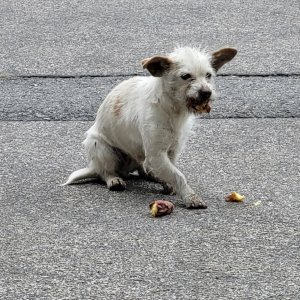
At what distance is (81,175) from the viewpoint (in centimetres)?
650

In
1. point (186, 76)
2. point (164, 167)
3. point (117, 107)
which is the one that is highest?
point (186, 76)

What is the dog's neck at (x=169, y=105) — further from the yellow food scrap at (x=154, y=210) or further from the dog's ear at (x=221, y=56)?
the yellow food scrap at (x=154, y=210)

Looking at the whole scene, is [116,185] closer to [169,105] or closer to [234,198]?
[169,105]

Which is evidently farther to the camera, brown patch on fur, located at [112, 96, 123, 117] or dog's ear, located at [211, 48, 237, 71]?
brown patch on fur, located at [112, 96, 123, 117]

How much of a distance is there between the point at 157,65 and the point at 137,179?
1.01 meters

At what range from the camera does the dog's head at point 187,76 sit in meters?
5.93

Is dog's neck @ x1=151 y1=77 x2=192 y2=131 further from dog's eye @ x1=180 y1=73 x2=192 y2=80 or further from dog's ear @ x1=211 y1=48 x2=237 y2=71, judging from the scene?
dog's ear @ x1=211 y1=48 x2=237 y2=71

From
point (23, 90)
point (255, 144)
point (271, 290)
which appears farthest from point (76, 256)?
point (23, 90)

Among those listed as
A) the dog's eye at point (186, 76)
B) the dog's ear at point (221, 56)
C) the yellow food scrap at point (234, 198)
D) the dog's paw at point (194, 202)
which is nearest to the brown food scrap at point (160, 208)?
the dog's paw at point (194, 202)

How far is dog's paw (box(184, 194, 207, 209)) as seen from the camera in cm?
599

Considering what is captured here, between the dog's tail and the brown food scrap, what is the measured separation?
76 centimetres

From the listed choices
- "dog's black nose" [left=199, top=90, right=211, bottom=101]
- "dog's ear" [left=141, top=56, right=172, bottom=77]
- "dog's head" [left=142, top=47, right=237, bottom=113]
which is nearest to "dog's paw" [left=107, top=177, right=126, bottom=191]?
"dog's head" [left=142, top=47, right=237, bottom=113]

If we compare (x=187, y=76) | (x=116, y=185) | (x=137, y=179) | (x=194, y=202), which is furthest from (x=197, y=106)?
(x=137, y=179)

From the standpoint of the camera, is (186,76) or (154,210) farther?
(186,76)
